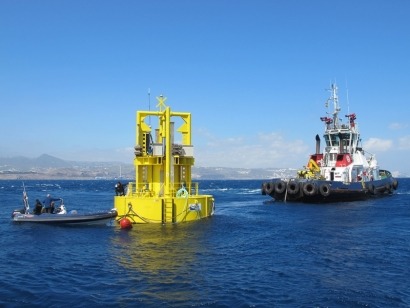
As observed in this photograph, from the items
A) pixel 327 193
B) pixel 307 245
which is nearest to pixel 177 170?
pixel 307 245

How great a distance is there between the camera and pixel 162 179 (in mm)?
31016

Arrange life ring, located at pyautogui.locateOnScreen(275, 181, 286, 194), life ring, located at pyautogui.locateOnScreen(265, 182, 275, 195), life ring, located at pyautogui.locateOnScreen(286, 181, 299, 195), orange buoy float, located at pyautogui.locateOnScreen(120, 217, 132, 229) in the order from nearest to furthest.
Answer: orange buoy float, located at pyautogui.locateOnScreen(120, 217, 132, 229), life ring, located at pyautogui.locateOnScreen(286, 181, 299, 195), life ring, located at pyautogui.locateOnScreen(275, 181, 286, 194), life ring, located at pyautogui.locateOnScreen(265, 182, 275, 195)

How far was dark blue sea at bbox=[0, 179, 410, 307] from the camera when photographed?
14.0 meters

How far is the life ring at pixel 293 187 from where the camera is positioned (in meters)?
52.0

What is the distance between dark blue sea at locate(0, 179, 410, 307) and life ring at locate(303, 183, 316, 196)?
781 inches

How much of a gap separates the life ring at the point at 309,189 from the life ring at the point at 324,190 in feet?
2.51

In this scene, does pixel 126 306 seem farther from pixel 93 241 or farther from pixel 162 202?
pixel 162 202

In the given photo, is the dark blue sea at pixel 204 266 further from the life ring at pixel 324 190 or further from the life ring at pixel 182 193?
the life ring at pixel 324 190

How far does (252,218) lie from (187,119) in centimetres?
1034

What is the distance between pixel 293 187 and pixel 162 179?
25.2 m

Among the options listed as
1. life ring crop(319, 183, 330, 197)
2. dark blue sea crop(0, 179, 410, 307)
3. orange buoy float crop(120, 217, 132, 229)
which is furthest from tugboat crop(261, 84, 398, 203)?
orange buoy float crop(120, 217, 132, 229)

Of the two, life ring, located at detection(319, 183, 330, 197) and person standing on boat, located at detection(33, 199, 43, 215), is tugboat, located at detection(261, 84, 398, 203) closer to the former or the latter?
life ring, located at detection(319, 183, 330, 197)

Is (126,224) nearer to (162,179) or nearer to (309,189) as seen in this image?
(162,179)

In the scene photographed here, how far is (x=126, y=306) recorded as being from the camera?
1312 cm
